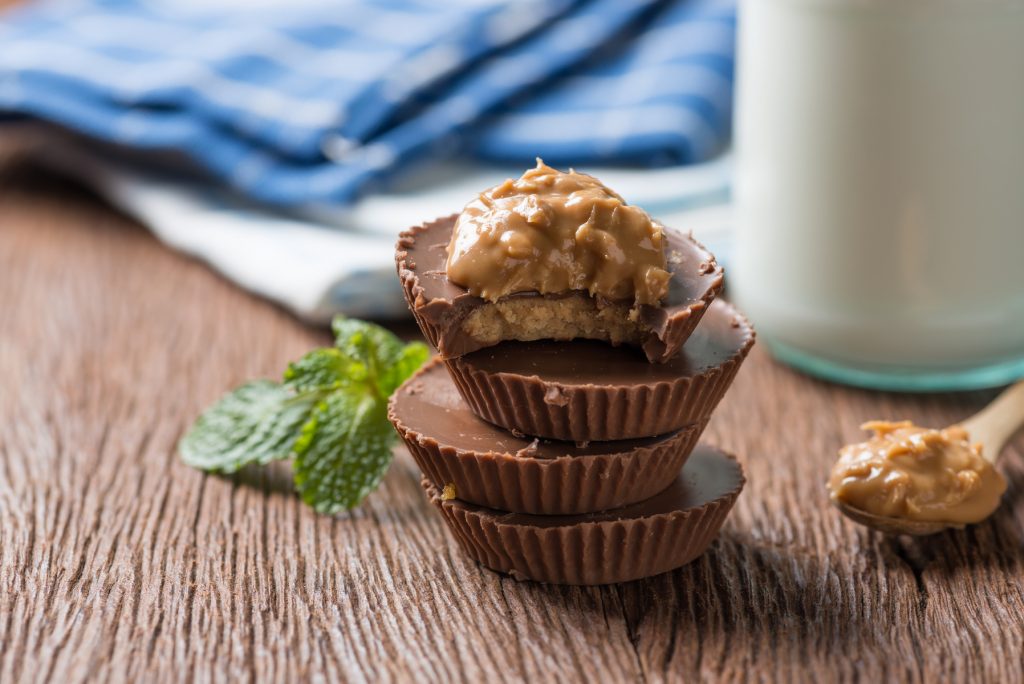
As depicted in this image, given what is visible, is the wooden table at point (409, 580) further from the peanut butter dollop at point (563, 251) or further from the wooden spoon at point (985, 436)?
the peanut butter dollop at point (563, 251)

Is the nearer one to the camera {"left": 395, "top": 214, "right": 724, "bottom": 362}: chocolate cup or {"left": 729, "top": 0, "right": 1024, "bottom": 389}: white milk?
{"left": 395, "top": 214, "right": 724, "bottom": 362}: chocolate cup

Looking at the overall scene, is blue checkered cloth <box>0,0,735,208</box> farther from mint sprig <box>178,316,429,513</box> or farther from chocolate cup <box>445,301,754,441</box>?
chocolate cup <box>445,301,754,441</box>

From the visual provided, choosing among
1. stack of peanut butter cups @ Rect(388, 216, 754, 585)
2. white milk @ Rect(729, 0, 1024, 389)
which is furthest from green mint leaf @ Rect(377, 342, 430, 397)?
white milk @ Rect(729, 0, 1024, 389)

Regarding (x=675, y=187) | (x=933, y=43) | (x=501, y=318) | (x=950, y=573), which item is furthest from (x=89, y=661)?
(x=675, y=187)

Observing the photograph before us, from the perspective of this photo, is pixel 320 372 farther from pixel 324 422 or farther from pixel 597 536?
pixel 597 536

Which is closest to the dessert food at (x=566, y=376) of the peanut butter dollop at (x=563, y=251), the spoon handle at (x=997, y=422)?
the peanut butter dollop at (x=563, y=251)

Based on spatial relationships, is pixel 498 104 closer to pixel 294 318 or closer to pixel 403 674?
pixel 294 318
